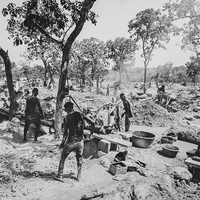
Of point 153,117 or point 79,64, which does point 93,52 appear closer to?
point 79,64

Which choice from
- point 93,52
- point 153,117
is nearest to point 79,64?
point 93,52

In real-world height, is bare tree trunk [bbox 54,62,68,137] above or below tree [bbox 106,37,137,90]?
below

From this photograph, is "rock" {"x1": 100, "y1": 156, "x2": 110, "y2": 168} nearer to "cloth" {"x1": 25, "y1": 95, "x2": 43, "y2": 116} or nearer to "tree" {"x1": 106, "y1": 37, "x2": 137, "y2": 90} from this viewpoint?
"cloth" {"x1": 25, "y1": 95, "x2": 43, "y2": 116}

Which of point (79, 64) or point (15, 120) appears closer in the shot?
point (15, 120)

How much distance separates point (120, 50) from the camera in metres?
35.6

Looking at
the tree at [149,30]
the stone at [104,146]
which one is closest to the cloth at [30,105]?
the stone at [104,146]

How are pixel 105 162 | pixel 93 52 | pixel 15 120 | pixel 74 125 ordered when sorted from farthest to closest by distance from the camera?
1. pixel 93 52
2. pixel 15 120
3. pixel 105 162
4. pixel 74 125

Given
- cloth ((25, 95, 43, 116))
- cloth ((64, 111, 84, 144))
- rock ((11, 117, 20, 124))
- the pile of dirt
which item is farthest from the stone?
the pile of dirt

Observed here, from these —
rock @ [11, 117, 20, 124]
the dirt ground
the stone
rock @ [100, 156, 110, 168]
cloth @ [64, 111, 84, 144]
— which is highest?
cloth @ [64, 111, 84, 144]

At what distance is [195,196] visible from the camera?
4160mm

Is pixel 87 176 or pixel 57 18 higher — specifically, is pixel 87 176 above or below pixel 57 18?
below

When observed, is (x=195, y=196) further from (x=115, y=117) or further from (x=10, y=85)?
(x=10, y=85)

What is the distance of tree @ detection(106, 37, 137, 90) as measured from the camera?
3452 centimetres

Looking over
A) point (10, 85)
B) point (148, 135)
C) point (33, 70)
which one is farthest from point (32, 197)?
→ point (33, 70)
